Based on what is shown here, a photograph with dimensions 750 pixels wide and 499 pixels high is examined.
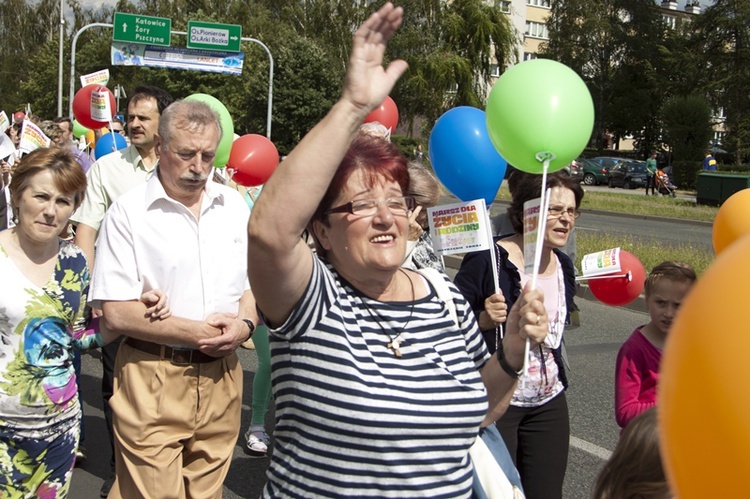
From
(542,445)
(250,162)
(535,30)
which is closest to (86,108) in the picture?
(250,162)

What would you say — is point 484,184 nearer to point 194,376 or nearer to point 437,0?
point 194,376

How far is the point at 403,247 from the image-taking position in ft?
7.02

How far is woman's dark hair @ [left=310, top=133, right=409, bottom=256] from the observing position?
6.99 feet

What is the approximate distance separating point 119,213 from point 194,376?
0.72m

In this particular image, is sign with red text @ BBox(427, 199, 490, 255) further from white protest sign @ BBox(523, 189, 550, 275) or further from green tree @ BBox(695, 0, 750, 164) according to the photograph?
green tree @ BBox(695, 0, 750, 164)

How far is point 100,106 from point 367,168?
21.4 feet

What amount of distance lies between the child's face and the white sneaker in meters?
2.61

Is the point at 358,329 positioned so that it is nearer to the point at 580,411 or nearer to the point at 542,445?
the point at 542,445

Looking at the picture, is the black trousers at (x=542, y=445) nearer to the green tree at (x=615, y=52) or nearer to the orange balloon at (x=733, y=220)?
the orange balloon at (x=733, y=220)

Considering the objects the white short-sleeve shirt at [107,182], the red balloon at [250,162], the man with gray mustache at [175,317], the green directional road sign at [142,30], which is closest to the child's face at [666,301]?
the man with gray mustache at [175,317]

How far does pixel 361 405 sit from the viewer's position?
1.95 meters

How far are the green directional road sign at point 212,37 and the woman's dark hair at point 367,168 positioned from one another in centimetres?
2525

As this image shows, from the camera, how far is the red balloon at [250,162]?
241 inches

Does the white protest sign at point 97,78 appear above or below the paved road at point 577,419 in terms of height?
above
